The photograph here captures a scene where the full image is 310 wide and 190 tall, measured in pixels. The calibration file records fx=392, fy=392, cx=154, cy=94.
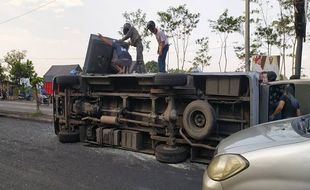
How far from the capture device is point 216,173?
2750 mm

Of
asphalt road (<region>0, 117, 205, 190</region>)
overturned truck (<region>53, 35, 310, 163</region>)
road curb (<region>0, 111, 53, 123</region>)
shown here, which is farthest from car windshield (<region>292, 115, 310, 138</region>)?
road curb (<region>0, 111, 53, 123</region>)

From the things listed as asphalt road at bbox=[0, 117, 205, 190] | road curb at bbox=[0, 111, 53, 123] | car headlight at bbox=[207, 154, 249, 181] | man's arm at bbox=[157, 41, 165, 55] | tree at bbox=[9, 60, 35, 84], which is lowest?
asphalt road at bbox=[0, 117, 205, 190]

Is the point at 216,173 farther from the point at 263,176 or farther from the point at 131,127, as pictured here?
the point at 131,127

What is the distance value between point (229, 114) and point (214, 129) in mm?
393

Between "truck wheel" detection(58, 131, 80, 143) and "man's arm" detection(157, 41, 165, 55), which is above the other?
"man's arm" detection(157, 41, 165, 55)

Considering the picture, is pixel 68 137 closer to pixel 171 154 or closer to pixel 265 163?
pixel 171 154

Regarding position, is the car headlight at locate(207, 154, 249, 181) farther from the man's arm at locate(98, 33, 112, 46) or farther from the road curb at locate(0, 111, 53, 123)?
the road curb at locate(0, 111, 53, 123)

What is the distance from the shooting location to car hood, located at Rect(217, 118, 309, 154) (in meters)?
2.65

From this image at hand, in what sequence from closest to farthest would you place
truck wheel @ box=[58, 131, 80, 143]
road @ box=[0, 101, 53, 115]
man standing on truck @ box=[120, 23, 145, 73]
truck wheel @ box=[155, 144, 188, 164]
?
truck wheel @ box=[155, 144, 188, 164] → truck wheel @ box=[58, 131, 80, 143] → man standing on truck @ box=[120, 23, 145, 73] → road @ box=[0, 101, 53, 115]

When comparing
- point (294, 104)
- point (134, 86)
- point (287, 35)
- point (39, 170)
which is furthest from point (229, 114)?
point (287, 35)

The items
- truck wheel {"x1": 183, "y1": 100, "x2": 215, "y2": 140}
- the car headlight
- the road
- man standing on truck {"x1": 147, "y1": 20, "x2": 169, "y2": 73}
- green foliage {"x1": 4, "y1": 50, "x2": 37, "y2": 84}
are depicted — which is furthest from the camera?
green foliage {"x1": 4, "y1": 50, "x2": 37, "y2": 84}

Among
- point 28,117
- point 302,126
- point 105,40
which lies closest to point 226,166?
point 302,126

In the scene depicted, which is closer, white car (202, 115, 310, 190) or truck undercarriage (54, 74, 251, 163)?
white car (202, 115, 310, 190)

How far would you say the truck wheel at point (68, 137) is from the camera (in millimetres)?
8641
